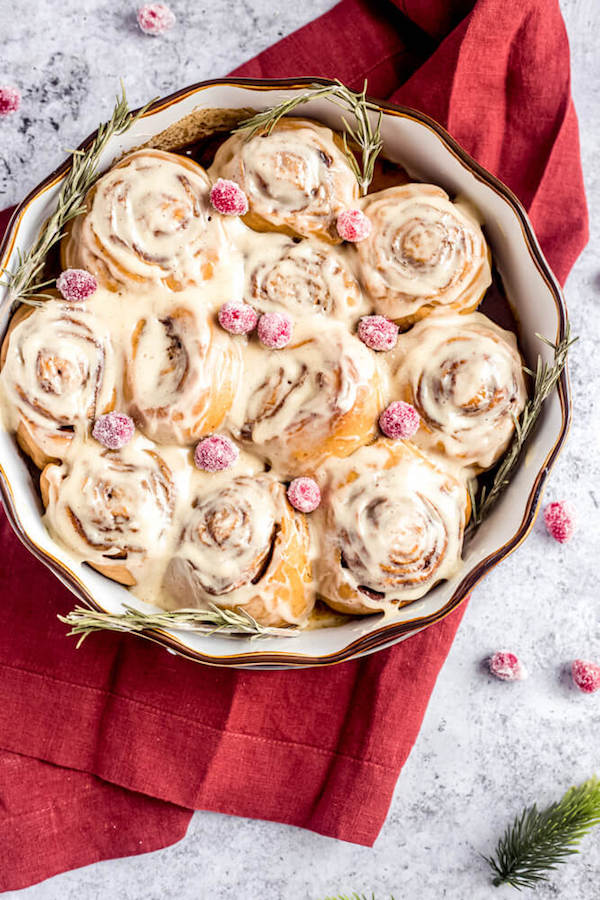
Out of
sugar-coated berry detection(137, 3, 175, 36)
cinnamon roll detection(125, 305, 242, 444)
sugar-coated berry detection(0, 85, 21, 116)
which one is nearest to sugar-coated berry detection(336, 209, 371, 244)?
cinnamon roll detection(125, 305, 242, 444)

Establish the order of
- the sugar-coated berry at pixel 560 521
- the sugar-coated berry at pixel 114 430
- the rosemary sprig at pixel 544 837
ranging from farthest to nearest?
the sugar-coated berry at pixel 560 521 < the rosemary sprig at pixel 544 837 < the sugar-coated berry at pixel 114 430

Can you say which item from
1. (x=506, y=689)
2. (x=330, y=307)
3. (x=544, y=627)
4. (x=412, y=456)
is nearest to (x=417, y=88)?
(x=330, y=307)

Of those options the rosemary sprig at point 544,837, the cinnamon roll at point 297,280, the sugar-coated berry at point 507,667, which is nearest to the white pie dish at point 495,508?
the cinnamon roll at point 297,280

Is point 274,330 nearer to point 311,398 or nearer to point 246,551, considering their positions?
point 311,398

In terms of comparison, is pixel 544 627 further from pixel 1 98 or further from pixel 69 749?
pixel 1 98

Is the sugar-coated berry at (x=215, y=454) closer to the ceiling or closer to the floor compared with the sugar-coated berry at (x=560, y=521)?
closer to the ceiling

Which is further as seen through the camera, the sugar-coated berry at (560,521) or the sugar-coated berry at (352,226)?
the sugar-coated berry at (560,521)

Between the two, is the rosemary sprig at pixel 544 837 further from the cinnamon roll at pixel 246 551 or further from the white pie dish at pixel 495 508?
the cinnamon roll at pixel 246 551
